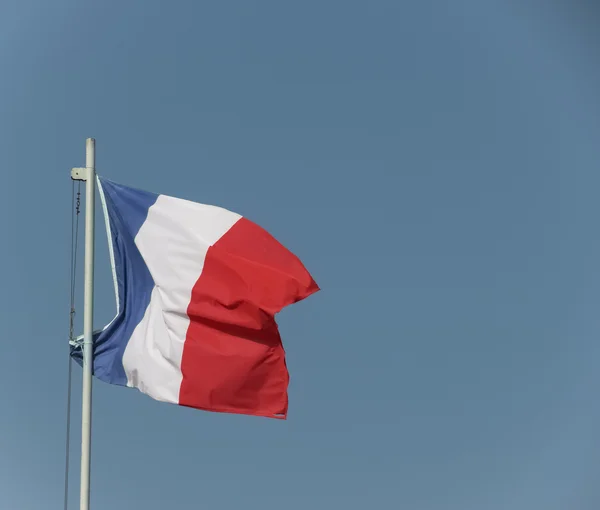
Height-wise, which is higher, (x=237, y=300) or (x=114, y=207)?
(x=114, y=207)

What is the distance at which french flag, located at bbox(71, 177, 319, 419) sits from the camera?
14.6 meters

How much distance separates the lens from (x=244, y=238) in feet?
51.7

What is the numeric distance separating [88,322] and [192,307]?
167 cm

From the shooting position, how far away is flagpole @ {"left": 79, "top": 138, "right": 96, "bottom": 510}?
44.0 ft

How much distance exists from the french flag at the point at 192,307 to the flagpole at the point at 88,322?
41 centimetres

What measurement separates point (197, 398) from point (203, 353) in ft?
2.36

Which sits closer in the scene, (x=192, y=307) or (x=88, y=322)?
(x=88, y=322)

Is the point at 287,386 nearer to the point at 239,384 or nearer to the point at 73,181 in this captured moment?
the point at 239,384

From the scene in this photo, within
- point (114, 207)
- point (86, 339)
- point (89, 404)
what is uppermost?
point (114, 207)

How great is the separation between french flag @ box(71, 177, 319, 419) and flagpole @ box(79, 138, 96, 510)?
0.41 m

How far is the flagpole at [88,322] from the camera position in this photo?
13.4 metres

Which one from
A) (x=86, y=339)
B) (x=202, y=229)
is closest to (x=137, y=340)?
(x=86, y=339)

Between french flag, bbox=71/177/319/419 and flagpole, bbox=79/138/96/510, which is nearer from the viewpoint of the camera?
flagpole, bbox=79/138/96/510

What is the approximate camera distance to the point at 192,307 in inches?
589
